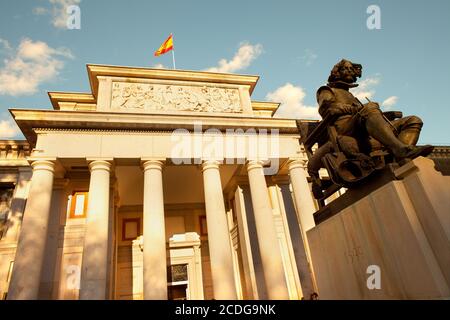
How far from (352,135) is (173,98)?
47.1 ft

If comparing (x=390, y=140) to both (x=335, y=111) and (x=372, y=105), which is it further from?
(x=335, y=111)

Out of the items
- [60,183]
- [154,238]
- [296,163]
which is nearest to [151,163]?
[154,238]

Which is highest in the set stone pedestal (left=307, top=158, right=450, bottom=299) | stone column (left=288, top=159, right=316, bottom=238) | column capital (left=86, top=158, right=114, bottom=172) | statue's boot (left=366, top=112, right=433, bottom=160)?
column capital (left=86, top=158, right=114, bottom=172)

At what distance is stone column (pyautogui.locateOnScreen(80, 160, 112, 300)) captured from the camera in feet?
38.1

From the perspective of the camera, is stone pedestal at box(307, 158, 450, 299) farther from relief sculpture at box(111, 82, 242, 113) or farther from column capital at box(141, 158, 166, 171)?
relief sculpture at box(111, 82, 242, 113)

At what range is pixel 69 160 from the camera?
14062 millimetres

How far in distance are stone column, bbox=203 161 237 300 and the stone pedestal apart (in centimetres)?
962

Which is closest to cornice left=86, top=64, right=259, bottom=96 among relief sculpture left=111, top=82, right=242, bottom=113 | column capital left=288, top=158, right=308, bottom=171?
relief sculpture left=111, top=82, right=242, bottom=113

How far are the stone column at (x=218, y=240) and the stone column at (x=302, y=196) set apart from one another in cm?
432

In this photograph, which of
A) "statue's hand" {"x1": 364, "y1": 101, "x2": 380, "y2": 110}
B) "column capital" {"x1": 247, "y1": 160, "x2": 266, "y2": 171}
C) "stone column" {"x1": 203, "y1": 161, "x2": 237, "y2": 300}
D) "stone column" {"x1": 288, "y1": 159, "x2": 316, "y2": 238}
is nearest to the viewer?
"statue's hand" {"x1": 364, "y1": 101, "x2": 380, "y2": 110}

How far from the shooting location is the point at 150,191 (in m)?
13.8

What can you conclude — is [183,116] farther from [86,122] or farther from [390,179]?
[390,179]

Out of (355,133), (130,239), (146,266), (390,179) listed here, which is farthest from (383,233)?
(130,239)

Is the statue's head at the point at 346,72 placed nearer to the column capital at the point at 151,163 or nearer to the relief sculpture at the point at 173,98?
the column capital at the point at 151,163
